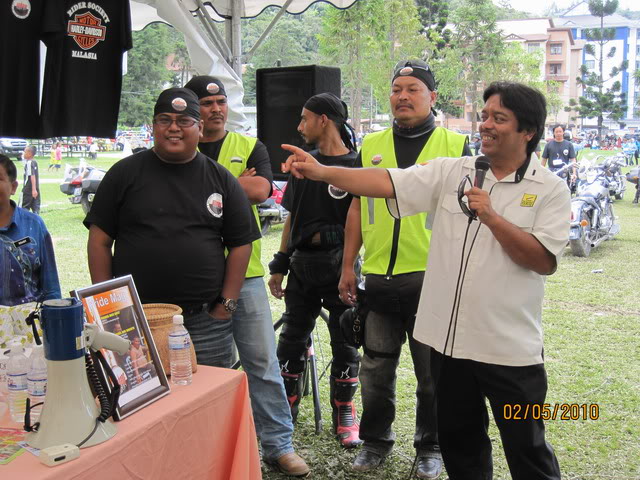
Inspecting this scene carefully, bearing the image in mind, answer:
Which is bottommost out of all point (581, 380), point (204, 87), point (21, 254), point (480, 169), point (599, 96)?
point (581, 380)

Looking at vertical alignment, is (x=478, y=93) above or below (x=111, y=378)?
above

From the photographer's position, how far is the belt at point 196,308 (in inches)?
106

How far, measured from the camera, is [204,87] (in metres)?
3.29

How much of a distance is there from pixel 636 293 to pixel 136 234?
6.52 metres

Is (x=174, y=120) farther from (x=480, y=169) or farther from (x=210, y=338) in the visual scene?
(x=480, y=169)

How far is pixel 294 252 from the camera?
365 cm

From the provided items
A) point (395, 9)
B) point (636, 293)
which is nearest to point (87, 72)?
point (636, 293)

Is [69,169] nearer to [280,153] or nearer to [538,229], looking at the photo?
[280,153]

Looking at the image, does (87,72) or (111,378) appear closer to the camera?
(111,378)

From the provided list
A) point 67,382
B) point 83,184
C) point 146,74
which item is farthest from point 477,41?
point 67,382

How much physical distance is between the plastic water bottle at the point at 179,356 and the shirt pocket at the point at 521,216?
1.20 m

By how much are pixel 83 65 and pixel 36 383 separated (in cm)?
242

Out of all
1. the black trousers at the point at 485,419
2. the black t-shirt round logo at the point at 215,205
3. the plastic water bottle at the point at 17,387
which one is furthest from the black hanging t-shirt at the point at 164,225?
the black trousers at the point at 485,419

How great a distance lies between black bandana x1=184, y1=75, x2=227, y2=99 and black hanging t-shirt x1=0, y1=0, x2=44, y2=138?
0.92 m
